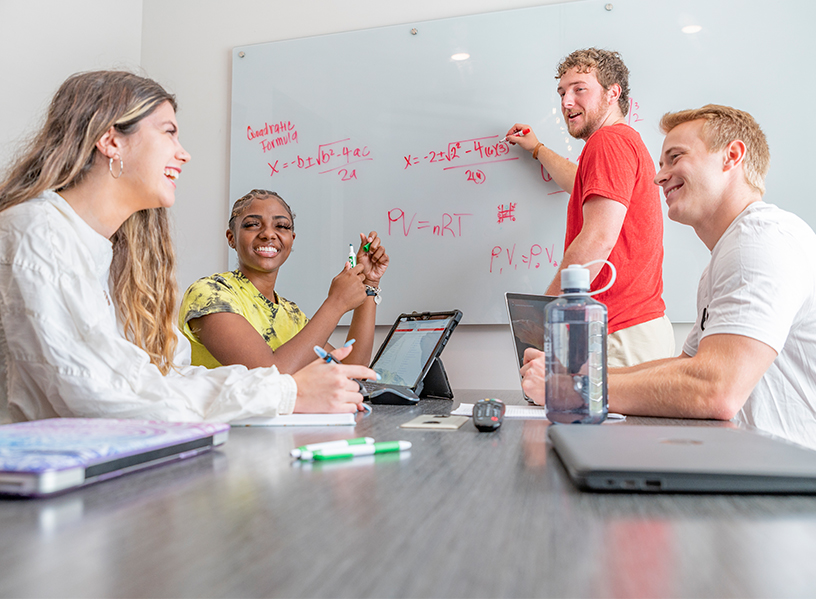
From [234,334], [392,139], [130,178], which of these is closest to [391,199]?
[392,139]

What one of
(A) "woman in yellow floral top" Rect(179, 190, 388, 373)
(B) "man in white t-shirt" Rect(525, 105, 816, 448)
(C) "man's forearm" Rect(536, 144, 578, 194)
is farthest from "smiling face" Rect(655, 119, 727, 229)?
(A) "woman in yellow floral top" Rect(179, 190, 388, 373)

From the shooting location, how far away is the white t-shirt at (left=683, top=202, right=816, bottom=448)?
0.93 m

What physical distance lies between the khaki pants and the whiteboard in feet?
1.64

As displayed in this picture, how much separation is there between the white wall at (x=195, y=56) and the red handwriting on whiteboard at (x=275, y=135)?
0.19 m

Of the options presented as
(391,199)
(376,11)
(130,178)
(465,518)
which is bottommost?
(465,518)

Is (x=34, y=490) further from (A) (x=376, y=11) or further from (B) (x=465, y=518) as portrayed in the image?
(A) (x=376, y=11)

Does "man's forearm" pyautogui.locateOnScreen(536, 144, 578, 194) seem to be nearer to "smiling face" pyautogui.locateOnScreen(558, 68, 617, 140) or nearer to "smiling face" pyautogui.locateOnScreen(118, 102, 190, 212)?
"smiling face" pyautogui.locateOnScreen(558, 68, 617, 140)

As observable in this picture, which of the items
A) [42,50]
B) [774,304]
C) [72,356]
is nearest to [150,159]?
[72,356]

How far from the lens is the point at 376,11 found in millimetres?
2361

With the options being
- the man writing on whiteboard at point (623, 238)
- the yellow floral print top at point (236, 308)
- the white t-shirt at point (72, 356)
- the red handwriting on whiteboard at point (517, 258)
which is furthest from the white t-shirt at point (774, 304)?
the yellow floral print top at point (236, 308)

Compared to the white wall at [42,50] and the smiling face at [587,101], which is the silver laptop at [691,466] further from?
the white wall at [42,50]

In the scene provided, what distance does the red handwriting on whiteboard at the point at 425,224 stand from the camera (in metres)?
2.18

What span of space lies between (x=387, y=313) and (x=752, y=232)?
1411 mm

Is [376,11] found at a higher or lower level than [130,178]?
higher
